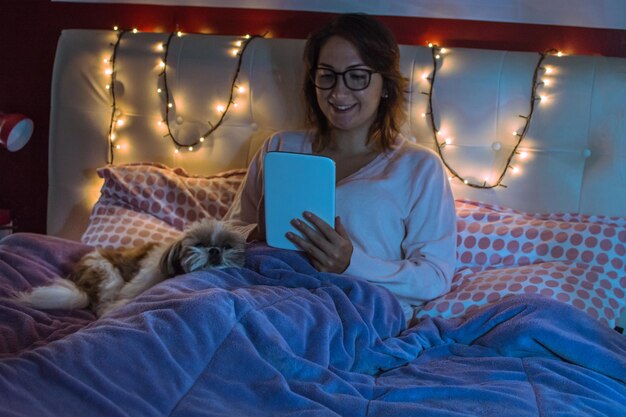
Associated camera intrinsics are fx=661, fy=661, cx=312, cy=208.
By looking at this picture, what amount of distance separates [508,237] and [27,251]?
1.45 meters

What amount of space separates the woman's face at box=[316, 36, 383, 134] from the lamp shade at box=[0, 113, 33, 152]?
1.25m

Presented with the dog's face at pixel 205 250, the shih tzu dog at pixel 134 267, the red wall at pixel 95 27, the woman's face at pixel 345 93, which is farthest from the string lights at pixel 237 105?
the dog's face at pixel 205 250

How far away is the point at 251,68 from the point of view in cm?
229

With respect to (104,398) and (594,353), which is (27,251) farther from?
(594,353)

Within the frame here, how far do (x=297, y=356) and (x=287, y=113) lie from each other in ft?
3.81

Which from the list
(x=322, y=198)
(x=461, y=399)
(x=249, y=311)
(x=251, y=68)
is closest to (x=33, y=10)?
(x=251, y=68)

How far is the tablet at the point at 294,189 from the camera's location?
5.16 ft

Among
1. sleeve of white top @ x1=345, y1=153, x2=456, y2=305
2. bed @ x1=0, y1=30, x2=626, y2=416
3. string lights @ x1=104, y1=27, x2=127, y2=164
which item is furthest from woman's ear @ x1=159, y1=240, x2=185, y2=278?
string lights @ x1=104, y1=27, x2=127, y2=164

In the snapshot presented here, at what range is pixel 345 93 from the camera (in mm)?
1832

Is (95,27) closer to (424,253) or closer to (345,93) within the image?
(345,93)

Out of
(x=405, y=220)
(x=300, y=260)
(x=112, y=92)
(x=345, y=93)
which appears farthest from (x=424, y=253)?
(x=112, y=92)

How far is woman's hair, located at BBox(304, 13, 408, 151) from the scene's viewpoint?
72.6 inches

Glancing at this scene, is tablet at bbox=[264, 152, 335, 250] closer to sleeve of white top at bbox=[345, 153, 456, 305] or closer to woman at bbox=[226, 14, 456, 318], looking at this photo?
woman at bbox=[226, 14, 456, 318]

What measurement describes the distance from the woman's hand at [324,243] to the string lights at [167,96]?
0.82 meters
